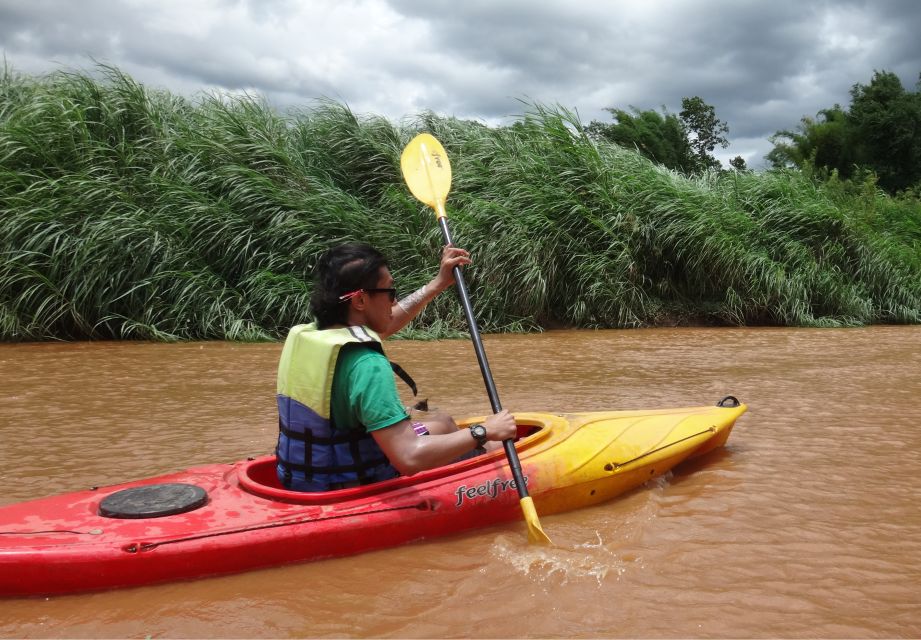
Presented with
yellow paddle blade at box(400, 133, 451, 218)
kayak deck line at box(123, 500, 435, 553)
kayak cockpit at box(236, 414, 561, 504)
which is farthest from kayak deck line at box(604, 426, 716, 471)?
yellow paddle blade at box(400, 133, 451, 218)

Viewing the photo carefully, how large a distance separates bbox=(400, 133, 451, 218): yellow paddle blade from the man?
1.76m

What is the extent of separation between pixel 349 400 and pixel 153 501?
23.3 inches

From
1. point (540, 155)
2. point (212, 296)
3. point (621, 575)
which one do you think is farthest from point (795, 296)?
point (621, 575)

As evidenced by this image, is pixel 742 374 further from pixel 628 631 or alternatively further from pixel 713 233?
pixel 628 631

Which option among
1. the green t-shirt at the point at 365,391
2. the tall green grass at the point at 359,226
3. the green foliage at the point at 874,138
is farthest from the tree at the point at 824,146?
the green t-shirt at the point at 365,391

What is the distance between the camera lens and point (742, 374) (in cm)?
481

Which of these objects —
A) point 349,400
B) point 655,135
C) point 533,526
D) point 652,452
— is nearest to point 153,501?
point 349,400

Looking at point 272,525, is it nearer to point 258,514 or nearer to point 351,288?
point 258,514

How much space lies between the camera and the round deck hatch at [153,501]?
6.50 ft

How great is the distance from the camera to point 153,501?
6.70 feet

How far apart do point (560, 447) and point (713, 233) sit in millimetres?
5493

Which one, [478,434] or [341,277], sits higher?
[341,277]

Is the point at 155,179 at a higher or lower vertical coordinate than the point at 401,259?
higher

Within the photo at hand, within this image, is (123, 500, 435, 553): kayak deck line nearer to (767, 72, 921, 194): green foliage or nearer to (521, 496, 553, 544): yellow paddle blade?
(521, 496, 553, 544): yellow paddle blade
